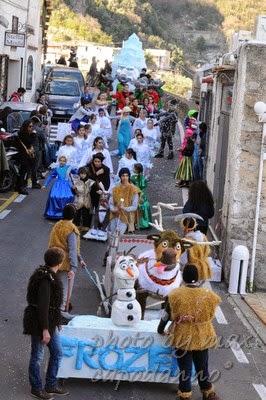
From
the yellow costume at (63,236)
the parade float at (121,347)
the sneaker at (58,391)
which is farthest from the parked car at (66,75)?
the sneaker at (58,391)

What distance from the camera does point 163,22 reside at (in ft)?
320

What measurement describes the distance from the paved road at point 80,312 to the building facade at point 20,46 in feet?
50.2

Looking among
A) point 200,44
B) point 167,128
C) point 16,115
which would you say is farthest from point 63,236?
point 200,44

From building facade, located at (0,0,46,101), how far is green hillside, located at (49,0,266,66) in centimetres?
2080

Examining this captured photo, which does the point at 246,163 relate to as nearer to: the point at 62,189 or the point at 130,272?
the point at 62,189

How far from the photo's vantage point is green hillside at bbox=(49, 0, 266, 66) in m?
73.6

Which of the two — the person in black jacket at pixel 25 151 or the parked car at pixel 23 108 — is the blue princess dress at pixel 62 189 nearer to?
the person in black jacket at pixel 25 151

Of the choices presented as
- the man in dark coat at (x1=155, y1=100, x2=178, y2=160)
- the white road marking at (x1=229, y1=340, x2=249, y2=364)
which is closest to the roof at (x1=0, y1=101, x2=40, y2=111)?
the man in dark coat at (x1=155, y1=100, x2=178, y2=160)

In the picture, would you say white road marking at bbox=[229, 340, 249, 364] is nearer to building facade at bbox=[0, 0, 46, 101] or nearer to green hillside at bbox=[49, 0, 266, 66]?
building facade at bbox=[0, 0, 46, 101]

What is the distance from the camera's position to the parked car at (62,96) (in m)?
28.8

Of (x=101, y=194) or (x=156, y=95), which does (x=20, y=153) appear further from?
(x=156, y=95)

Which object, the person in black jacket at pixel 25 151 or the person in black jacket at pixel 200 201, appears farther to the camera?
the person in black jacket at pixel 25 151

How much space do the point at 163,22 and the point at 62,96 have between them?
231 ft

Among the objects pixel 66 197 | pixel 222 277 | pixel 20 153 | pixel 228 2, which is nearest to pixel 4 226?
pixel 66 197
